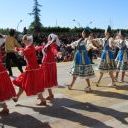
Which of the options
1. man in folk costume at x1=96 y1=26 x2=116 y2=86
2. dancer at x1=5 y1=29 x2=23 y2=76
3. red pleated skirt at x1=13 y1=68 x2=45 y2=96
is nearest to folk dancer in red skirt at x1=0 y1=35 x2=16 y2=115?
red pleated skirt at x1=13 y1=68 x2=45 y2=96

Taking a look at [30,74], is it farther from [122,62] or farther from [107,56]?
[122,62]

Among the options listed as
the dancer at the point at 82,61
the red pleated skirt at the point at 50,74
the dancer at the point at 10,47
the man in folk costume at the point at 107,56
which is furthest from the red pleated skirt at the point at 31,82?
the dancer at the point at 10,47

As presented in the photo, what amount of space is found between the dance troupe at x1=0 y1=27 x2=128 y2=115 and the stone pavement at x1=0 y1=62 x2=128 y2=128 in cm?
29

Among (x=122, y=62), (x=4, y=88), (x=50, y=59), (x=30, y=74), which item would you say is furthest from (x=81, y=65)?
(x=4, y=88)

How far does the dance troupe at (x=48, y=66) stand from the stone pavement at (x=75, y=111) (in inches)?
11.4

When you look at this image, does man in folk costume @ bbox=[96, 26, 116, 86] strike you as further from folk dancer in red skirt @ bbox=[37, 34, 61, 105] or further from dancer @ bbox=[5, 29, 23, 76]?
dancer @ bbox=[5, 29, 23, 76]

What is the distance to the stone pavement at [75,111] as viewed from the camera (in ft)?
27.9

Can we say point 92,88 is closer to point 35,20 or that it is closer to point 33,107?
point 33,107

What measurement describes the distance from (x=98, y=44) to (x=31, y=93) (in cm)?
384

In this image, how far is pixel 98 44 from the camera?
12.8m

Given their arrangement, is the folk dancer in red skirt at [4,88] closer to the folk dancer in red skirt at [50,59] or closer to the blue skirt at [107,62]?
the folk dancer in red skirt at [50,59]

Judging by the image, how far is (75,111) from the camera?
9586mm

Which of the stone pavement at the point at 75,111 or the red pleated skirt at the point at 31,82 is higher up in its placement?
the red pleated skirt at the point at 31,82

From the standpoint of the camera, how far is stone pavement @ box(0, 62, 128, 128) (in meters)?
8.50
